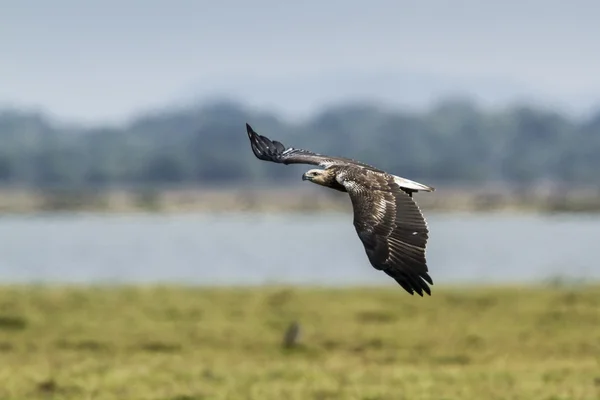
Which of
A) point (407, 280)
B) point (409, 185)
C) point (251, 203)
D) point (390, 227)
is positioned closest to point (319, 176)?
point (409, 185)

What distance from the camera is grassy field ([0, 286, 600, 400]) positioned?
18578 millimetres

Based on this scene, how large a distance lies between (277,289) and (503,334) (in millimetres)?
11740

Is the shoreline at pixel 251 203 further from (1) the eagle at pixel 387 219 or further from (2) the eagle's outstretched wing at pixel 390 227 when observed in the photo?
(2) the eagle's outstretched wing at pixel 390 227

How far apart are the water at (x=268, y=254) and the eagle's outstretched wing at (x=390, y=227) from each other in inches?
1327

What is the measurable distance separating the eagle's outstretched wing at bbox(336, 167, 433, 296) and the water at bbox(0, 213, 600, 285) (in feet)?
111

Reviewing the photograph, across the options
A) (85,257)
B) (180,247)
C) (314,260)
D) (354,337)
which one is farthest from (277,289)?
(180,247)

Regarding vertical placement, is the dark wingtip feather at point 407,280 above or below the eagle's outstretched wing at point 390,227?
below

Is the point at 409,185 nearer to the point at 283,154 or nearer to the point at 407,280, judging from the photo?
the point at 407,280

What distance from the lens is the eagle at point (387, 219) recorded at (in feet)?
30.0

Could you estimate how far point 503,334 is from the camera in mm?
27125

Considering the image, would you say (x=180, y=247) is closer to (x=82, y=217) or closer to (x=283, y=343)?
(x=283, y=343)

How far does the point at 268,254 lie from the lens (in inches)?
2783

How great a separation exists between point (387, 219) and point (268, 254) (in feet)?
200

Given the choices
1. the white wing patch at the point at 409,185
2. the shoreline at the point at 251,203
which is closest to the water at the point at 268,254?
the white wing patch at the point at 409,185
